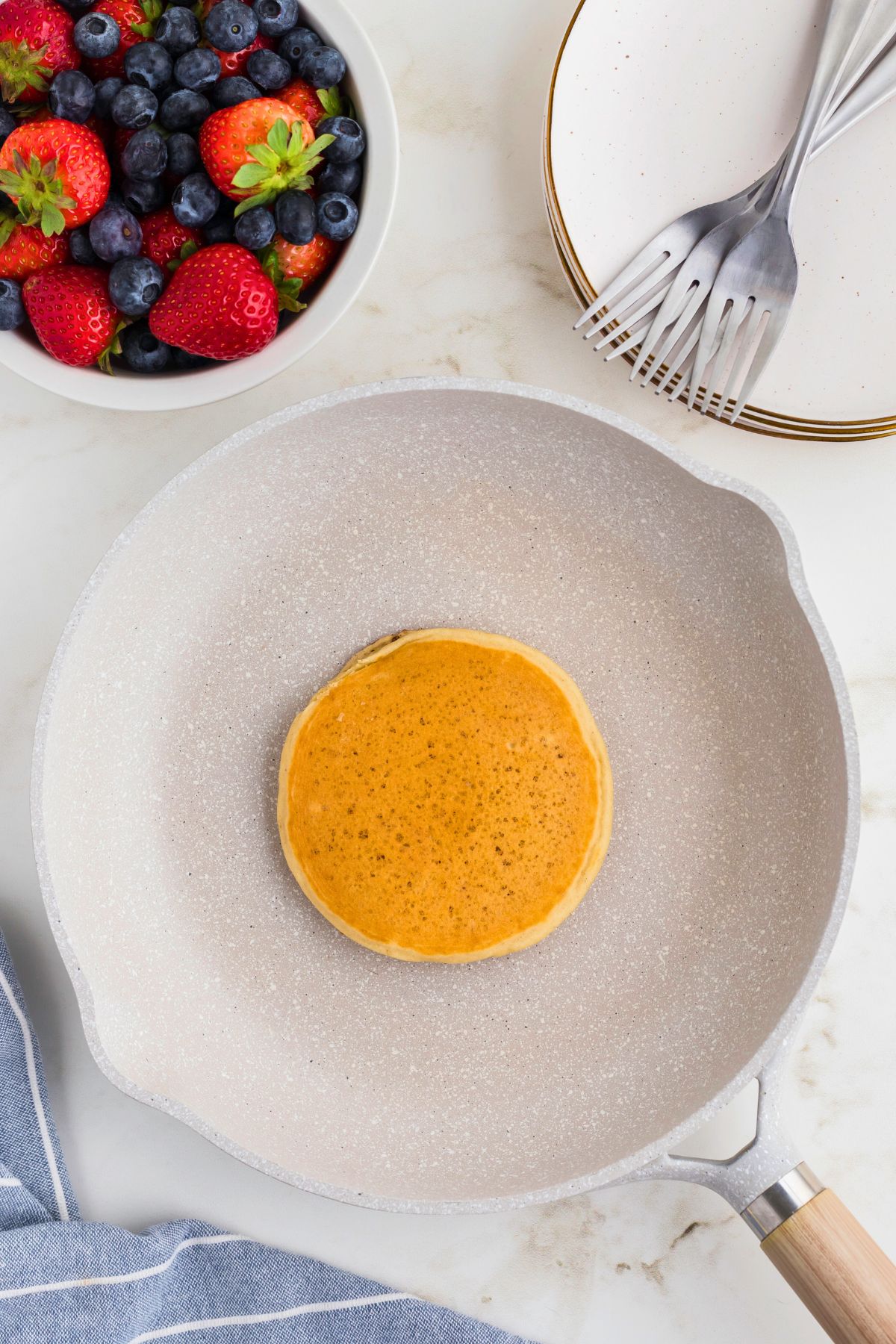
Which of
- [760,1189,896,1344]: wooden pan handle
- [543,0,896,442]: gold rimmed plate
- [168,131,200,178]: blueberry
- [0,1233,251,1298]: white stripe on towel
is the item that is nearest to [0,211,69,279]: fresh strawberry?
[168,131,200,178]: blueberry

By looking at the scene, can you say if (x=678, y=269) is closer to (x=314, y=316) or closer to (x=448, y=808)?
(x=314, y=316)

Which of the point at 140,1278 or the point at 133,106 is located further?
the point at 140,1278

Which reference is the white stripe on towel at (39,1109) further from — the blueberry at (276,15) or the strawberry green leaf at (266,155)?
the blueberry at (276,15)

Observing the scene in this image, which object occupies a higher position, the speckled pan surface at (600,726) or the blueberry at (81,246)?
the blueberry at (81,246)

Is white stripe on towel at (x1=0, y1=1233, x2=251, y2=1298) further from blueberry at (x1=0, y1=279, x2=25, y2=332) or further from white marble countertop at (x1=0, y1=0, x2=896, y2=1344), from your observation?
blueberry at (x1=0, y1=279, x2=25, y2=332)

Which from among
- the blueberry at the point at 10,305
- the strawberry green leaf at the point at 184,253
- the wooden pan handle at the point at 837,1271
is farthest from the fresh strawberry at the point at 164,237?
the wooden pan handle at the point at 837,1271

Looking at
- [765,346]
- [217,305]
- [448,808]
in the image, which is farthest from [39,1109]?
[765,346]
